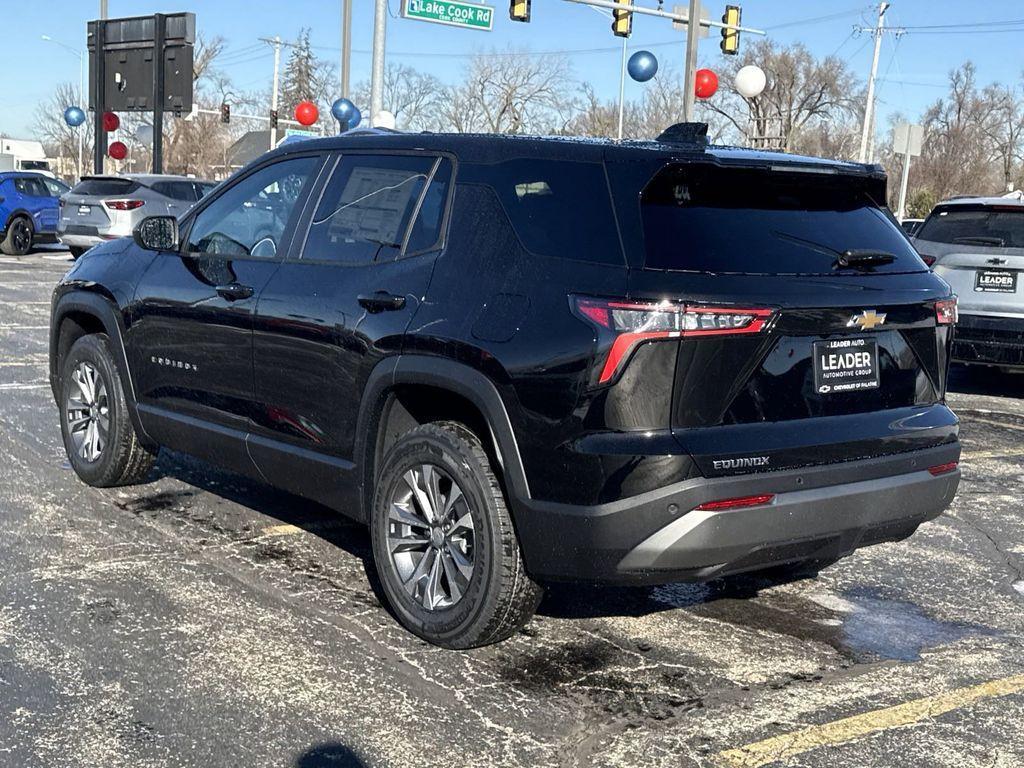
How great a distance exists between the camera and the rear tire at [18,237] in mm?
25172

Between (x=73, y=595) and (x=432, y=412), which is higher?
(x=432, y=412)

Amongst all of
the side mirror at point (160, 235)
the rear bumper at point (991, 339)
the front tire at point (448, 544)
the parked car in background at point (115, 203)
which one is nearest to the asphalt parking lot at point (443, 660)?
the front tire at point (448, 544)

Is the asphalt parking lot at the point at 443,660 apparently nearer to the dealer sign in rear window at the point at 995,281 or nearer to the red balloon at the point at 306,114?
the dealer sign in rear window at the point at 995,281

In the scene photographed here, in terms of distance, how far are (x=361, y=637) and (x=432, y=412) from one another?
2.74 feet

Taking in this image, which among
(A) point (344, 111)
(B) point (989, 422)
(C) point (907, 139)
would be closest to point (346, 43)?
(A) point (344, 111)

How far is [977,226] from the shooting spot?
34.3 ft

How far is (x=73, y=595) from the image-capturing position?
15.7 ft

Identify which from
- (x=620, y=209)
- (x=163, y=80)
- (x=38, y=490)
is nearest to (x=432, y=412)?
(x=620, y=209)

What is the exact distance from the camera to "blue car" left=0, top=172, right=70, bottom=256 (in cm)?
2505

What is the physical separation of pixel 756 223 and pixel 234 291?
2236 mm

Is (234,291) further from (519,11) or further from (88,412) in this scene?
(519,11)

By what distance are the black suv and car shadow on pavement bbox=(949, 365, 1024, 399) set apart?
699 centimetres

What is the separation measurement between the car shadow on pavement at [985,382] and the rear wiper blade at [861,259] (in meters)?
7.56

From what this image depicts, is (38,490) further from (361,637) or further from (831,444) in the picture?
(831,444)
